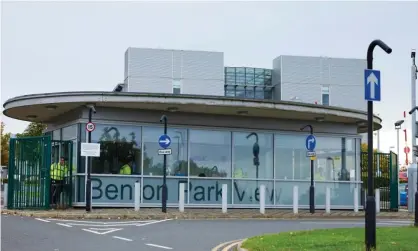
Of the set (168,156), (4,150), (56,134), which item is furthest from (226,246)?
(4,150)

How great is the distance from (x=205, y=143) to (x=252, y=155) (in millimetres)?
2133

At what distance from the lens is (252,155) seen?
2595cm

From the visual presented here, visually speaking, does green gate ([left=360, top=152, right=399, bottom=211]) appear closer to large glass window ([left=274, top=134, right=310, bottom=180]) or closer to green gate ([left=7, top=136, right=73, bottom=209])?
large glass window ([left=274, top=134, right=310, bottom=180])

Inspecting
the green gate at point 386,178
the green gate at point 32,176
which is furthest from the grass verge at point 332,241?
the green gate at point 386,178

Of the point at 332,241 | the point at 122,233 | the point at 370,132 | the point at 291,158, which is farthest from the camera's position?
the point at 291,158

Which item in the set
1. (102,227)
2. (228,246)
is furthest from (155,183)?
(228,246)

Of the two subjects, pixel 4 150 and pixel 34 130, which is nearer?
pixel 34 130

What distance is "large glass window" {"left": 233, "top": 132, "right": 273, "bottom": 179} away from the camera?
25.7m

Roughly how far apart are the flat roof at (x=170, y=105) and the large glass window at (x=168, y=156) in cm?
96

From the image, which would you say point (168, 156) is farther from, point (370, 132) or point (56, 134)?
point (370, 132)

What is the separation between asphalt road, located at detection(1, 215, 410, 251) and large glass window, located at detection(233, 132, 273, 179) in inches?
293

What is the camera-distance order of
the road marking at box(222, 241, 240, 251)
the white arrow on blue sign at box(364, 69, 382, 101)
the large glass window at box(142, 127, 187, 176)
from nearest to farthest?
the white arrow on blue sign at box(364, 69, 382, 101), the road marking at box(222, 241, 240, 251), the large glass window at box(142, 127, 187, 176)

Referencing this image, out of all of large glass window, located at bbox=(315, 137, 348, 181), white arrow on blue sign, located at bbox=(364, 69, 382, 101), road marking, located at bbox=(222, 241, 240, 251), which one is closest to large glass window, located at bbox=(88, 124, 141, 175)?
large glass window, located at bbox=(315, 137, 348, 181)

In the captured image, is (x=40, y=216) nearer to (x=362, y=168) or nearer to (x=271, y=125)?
(x=271, y=125)
